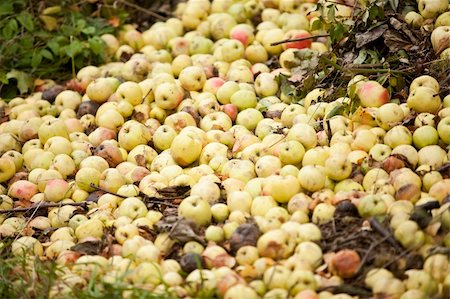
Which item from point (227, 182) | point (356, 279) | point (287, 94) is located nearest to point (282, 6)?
point (287, 94)

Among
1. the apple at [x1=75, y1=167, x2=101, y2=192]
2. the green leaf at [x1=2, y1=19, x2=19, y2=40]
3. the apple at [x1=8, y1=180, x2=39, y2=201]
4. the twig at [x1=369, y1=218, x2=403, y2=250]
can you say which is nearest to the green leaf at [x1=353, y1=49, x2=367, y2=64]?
the twig at [x1=369, y1=218, x2=403, y2=250]

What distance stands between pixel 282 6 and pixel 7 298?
361 cm

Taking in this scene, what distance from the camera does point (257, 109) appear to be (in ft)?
17.5

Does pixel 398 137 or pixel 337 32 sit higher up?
pixel 337 32

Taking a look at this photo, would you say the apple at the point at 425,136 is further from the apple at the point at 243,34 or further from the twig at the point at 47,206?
the apple at the point at 243,34

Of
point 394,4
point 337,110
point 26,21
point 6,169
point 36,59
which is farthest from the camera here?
point 26,21

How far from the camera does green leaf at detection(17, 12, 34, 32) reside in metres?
6.21

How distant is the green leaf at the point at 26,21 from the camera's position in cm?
621

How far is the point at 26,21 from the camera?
20.5 ft

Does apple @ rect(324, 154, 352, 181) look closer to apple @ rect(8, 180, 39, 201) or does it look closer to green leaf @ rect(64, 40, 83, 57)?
apple @ rect(8, 180, 39, 201)

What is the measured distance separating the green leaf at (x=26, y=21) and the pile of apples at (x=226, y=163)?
59cm

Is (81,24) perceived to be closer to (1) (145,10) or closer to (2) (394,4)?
(1) (145,10)

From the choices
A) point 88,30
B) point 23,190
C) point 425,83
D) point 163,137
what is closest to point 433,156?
point 425,83

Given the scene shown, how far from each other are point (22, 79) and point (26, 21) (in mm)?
515
